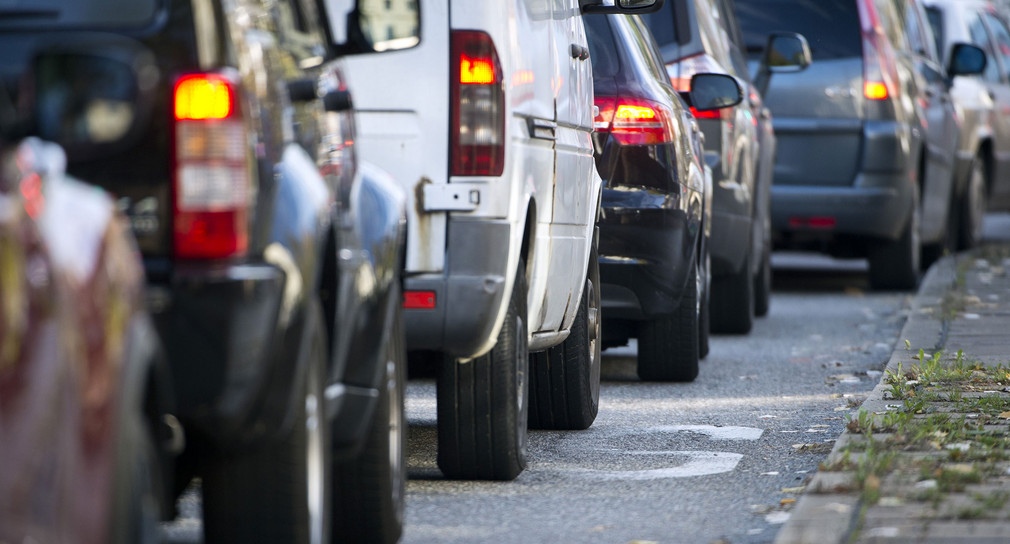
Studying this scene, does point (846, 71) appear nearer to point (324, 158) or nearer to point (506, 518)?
point (506, 518)

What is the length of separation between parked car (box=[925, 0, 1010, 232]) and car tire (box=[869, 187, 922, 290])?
2262 millimetres

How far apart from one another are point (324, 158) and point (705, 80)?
5.52 m

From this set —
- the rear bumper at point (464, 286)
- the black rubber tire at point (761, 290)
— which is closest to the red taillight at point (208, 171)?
the rear bumper at point (464, 286)

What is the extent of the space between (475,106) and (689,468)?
5.65ft

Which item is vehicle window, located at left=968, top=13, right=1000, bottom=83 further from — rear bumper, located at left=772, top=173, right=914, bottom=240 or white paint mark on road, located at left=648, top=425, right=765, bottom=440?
white paint mark on road, located at left=648, top=425, right=765, bottom=440

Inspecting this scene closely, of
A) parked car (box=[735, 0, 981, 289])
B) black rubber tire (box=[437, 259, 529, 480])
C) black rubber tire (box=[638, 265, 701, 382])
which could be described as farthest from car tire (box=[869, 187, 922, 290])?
black rubber tire (box=[437, 259, 529, 480])

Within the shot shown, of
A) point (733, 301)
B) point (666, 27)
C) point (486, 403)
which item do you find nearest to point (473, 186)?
point (486, 403)

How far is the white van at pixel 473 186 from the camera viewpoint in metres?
5.58

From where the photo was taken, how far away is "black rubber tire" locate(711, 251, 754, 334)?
1146 cm

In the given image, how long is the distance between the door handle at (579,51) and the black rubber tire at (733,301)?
4.40m

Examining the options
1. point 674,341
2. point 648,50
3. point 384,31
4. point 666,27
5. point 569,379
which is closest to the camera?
point 384,31

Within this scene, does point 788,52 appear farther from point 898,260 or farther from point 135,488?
point 135,488

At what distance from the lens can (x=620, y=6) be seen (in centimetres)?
770

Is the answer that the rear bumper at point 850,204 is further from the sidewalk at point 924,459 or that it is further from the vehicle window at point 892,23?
the sidewalk at point 924,459
